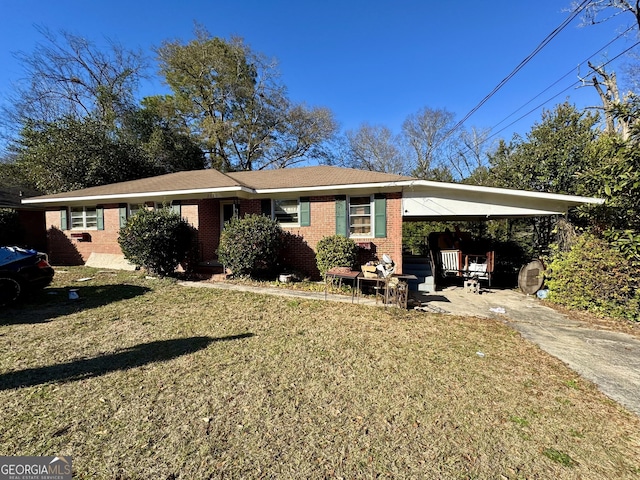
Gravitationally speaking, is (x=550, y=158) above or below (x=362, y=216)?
above

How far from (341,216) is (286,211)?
201 cm

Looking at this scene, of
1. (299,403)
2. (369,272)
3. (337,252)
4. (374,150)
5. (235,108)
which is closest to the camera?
(299,403)

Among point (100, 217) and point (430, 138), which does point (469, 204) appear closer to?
point (100, 217)

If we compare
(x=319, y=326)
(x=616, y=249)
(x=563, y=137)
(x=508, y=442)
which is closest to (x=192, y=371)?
(x=319, y=326)

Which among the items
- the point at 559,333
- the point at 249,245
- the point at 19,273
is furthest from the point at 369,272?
the point at 19,273

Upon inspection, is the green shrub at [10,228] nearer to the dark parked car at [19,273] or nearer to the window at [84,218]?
the window at [84,218]

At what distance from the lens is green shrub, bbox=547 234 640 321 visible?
19.0 ft

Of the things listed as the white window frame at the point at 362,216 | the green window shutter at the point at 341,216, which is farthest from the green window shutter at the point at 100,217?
the white window frame at the point at 362,216

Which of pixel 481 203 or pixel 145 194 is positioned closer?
pixel 481 203

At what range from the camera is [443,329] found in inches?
209

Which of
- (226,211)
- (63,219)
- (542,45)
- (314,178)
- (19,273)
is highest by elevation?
(542,45)

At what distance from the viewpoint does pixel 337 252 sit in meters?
8.25

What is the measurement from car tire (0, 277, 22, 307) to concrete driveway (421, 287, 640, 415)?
9356 mm

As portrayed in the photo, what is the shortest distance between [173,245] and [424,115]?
26760mm
